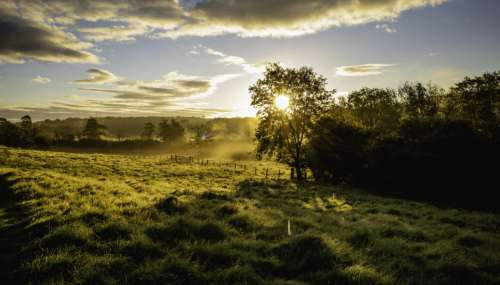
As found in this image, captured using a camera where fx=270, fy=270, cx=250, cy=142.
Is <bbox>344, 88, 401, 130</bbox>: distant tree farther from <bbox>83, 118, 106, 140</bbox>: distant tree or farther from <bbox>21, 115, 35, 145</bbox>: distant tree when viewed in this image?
<bbox>83, 118, 106, 140</bbox>: distant tree

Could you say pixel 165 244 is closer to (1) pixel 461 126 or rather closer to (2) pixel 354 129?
(1) pixel 461 126

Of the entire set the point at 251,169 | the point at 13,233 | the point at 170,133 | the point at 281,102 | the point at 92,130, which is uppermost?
the point at 281,102

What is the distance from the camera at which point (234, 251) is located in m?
6.95

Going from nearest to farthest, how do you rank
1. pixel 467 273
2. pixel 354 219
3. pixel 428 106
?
pixel 467 273 → pixel 354 219 → pixel 428 106

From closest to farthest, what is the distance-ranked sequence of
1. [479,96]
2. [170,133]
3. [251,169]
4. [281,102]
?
[281,102], [251,169], [479,96], [170,133]

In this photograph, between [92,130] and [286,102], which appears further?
[92,130]

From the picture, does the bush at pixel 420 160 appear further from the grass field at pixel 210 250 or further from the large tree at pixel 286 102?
the grass field at pixel 210 250

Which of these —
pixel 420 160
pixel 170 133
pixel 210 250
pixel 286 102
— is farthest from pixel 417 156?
pixel 170 133

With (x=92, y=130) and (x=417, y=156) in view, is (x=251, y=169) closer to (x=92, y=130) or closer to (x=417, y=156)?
(x=417, y=156)

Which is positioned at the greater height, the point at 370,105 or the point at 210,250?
the point at 370,105

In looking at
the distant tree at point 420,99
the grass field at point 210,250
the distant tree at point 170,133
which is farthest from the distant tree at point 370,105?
the distant tree at point 170,133

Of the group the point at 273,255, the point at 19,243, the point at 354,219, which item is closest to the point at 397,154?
the point at 354,219

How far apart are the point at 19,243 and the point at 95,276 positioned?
3.48 m

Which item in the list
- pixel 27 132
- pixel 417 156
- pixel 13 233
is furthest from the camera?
pixel 27 132
